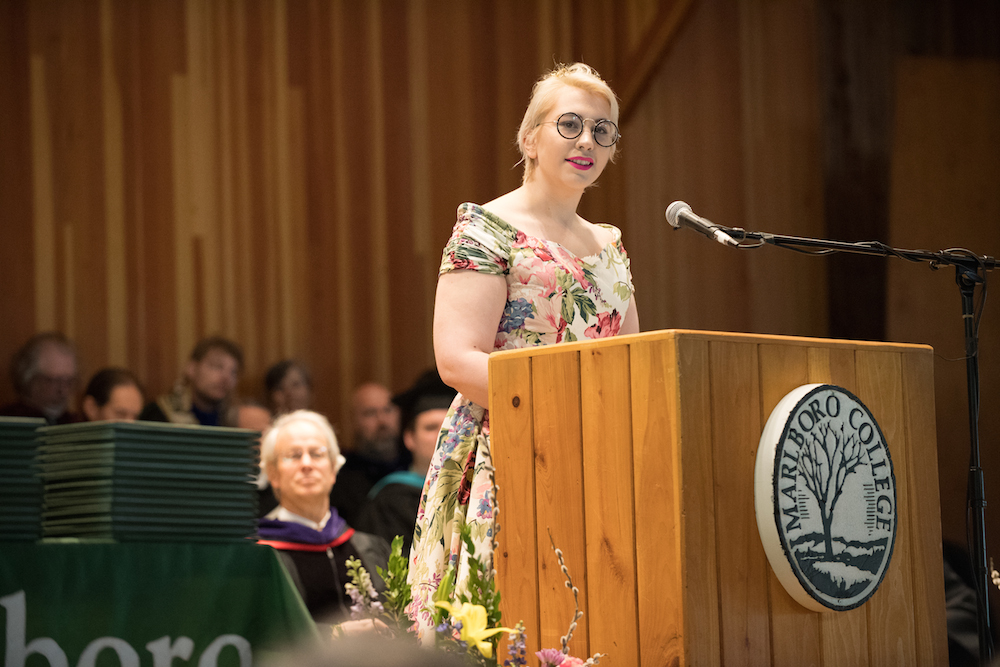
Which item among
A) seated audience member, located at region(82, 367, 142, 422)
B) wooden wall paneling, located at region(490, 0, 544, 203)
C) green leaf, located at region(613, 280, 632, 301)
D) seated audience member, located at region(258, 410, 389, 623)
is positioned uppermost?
wooden wall paneling, located at region(490, 0, 544, 203)

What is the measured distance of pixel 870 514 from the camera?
165cm

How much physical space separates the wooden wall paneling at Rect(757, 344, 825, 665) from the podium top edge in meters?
0.01

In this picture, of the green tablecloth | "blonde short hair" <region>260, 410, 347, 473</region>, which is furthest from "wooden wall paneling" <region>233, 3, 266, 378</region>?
the green tablecloth

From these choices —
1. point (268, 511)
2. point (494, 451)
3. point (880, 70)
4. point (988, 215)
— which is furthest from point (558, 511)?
point (880, 70)

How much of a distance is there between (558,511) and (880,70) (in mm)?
4509

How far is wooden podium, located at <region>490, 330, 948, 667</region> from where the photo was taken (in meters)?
1.48

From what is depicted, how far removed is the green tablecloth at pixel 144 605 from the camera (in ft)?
4.41

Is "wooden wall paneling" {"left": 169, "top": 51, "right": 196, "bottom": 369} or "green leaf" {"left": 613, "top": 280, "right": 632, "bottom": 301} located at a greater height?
"wooden wall paneling" {"left": 169, "top": 51, "right": 196, "bottom": 369}

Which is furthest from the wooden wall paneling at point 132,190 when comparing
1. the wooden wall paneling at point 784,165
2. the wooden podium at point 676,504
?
the wooden podium at point 676,504

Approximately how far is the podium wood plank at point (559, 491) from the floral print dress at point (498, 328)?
20 centimetres

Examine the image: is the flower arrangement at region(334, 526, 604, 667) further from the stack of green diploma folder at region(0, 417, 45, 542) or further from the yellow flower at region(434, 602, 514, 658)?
the stack of green diploma folder at region(0, 417, 45, 542)

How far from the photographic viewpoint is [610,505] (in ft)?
5.12

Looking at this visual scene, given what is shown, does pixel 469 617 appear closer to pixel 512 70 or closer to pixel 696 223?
pixel 696 223

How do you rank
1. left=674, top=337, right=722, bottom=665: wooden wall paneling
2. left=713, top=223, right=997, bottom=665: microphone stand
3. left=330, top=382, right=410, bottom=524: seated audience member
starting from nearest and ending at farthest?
left=674, top=337, right=722, bottom=665: wooden wall paneling, left=713, top=223, right=997, bottom=665: microphone stand, left=330, top=382, right=410, bottom=524: seated audience member
